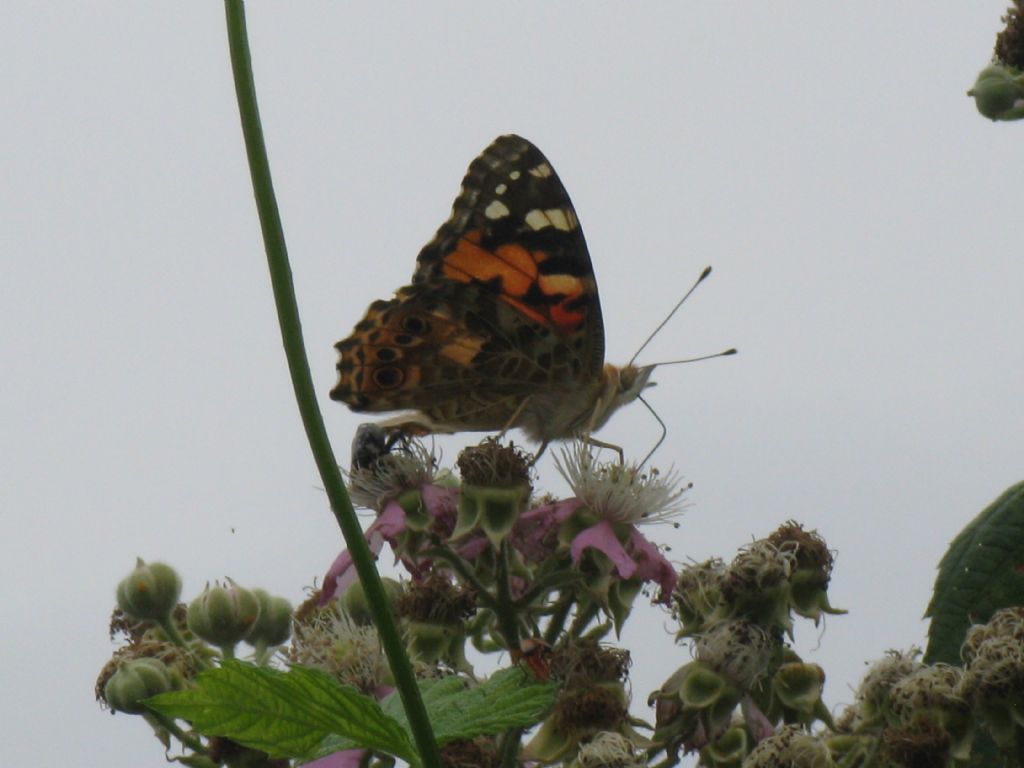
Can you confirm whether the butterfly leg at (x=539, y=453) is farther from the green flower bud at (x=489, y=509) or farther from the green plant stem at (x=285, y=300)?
the green plant stem at (x=285, y=300)

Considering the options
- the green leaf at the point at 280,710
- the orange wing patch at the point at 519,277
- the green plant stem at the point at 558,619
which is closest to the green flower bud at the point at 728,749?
the green plant stem at the point at 558,619

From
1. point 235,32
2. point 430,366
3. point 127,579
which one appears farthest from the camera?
point 430,366

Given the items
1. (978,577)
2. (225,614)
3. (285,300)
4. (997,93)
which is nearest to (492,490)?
(225,614)

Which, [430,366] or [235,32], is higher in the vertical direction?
[430,366]

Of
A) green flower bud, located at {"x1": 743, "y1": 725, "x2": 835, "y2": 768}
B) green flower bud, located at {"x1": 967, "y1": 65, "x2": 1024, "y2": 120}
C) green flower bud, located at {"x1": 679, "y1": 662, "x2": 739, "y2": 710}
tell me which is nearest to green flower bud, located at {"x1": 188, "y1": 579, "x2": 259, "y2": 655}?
green flower bud, located at {"x1": 679, "y1": 662, "x2": 739, "y2": 710}

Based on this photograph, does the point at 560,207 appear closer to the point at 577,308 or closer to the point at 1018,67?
the point at 577,308

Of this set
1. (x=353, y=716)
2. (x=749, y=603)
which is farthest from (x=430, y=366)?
(x=353, y=716)
